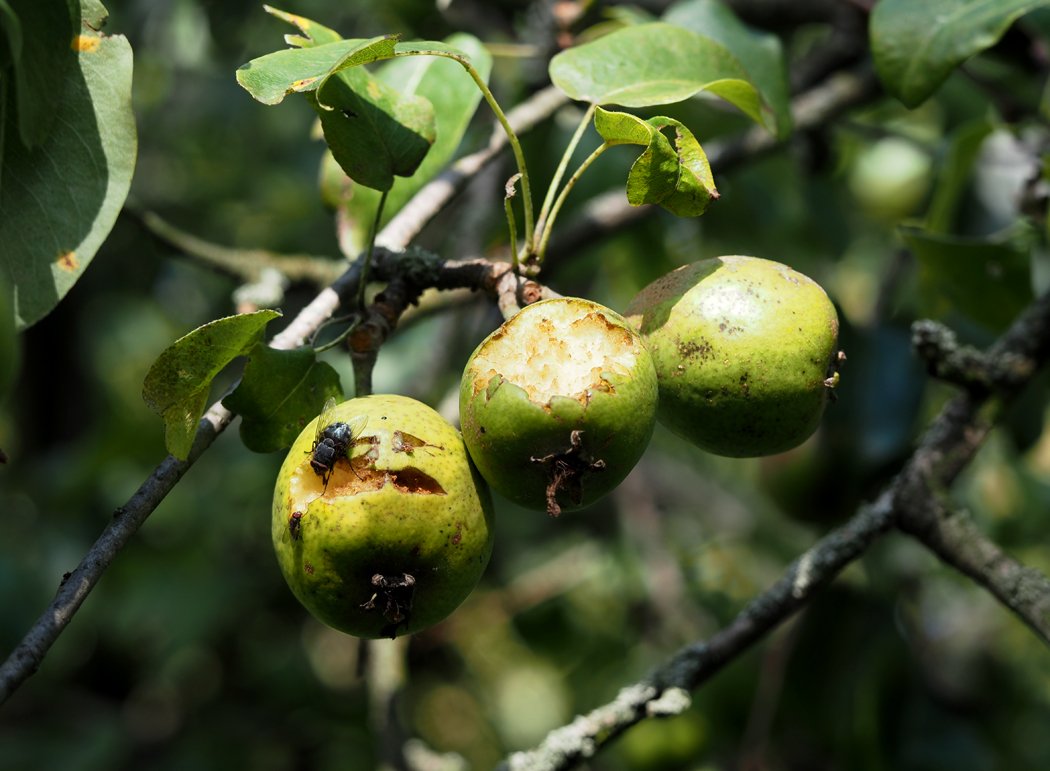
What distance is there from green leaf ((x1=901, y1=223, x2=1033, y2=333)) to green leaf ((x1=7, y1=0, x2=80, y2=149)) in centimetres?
146

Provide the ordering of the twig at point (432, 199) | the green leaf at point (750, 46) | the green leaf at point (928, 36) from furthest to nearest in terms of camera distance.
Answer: the green leaf at point (750, 46) < the green leaf at point (928, 36) < the twig at point (432, 199)

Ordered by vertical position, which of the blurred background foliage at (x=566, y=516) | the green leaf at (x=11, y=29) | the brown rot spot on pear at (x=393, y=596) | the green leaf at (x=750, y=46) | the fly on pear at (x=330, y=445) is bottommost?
the blurred background foliage at (x=566, y=516)

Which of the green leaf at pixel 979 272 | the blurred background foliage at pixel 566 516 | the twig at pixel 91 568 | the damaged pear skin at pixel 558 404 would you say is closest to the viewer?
the twig at pixel 91 568

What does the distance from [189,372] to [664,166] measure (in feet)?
1.91

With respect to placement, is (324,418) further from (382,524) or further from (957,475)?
(957,475)

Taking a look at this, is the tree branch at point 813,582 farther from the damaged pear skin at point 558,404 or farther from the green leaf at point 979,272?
the green leaf at point 979,272

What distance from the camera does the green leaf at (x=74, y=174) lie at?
1250mm

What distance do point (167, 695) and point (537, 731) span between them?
143 centimetres

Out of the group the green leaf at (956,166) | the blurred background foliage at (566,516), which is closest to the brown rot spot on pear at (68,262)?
the blurred background foliage at (566,516)

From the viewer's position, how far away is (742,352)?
4.14ft

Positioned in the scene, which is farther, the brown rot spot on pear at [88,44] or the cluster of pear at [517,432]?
the brown rot spot on pear at [88,44]

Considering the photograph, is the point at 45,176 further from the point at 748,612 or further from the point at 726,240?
the point at 726,240

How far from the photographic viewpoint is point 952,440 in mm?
1667

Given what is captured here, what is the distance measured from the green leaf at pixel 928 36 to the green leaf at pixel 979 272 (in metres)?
0.36
